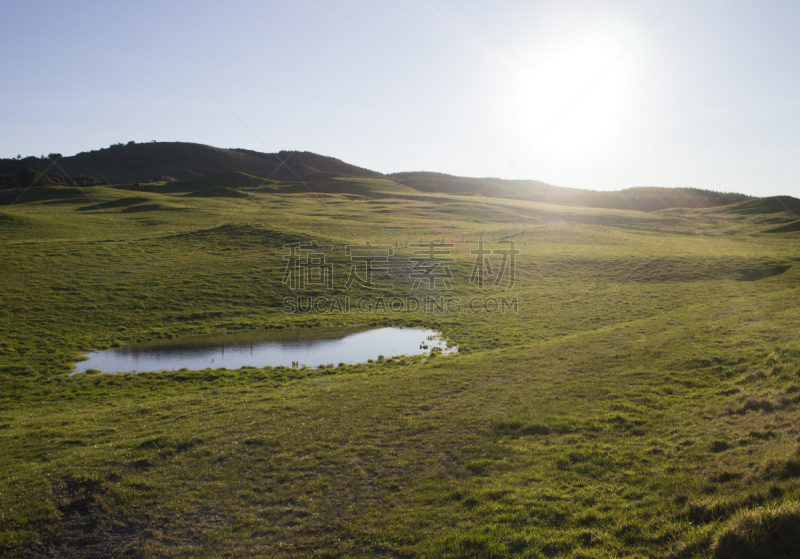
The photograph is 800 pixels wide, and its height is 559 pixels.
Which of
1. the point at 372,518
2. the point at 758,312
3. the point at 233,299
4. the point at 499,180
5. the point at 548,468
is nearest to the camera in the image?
the point at 372,518

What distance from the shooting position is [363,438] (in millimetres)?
12148

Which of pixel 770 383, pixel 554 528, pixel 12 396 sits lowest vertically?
pixel 12 396

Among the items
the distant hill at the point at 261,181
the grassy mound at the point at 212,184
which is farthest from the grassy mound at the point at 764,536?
the grassy mound at the point at 212,184

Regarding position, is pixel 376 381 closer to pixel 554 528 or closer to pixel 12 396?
pixel 554 528

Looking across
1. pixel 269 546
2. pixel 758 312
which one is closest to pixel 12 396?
pixel 269 546

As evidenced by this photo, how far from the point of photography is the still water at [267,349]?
21.1 m

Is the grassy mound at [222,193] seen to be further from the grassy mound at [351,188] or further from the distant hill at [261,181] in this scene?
the grassy mound at [351,188]

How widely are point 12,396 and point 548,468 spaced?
19611 mm

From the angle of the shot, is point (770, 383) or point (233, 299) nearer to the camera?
point (770, 383)

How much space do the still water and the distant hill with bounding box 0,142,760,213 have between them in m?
77.9

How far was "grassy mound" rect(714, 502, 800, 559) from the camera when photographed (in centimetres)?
538

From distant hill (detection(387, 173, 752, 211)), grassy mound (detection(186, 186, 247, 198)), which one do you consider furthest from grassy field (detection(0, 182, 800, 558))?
distant hill (detection(387, 173, 752, 211))

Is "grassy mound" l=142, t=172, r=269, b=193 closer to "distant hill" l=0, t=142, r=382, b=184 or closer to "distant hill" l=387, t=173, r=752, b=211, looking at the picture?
"distant hill" l=0, t=142, r=382, b=184

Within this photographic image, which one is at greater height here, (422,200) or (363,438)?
(422,200)
